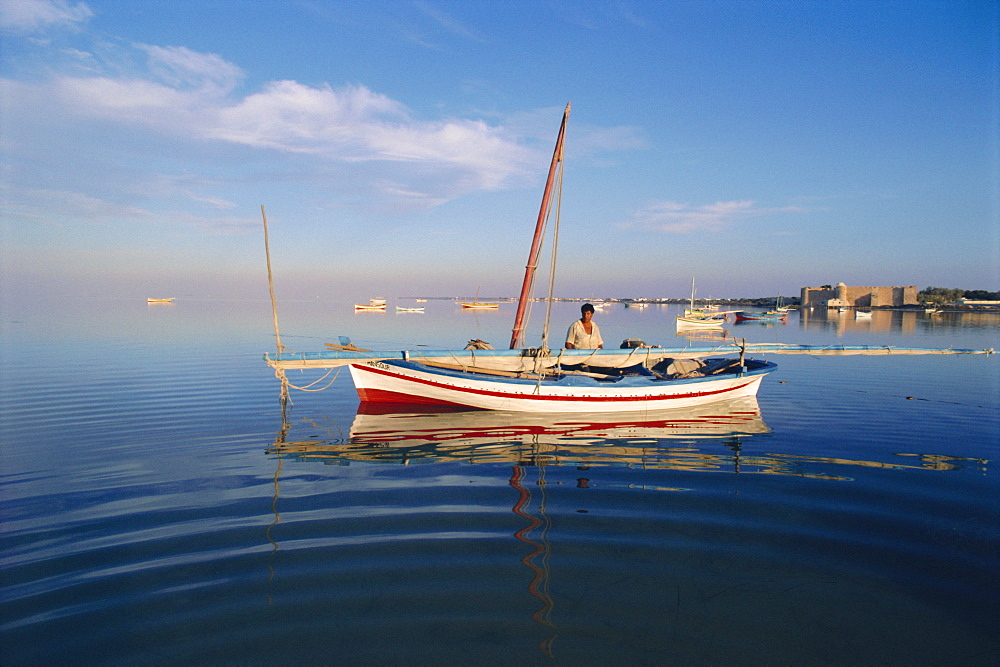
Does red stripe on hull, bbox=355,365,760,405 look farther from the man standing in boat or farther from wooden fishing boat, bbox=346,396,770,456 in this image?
the man standing in boat

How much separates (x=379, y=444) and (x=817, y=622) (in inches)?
353

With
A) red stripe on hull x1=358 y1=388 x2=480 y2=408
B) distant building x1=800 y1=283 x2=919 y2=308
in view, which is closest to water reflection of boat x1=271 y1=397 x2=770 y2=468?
red stripe on hull x1=358 y1=388 x2=480 y2=408

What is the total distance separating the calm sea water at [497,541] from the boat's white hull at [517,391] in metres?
0.56

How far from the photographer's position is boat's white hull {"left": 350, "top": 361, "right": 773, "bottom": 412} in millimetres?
13969

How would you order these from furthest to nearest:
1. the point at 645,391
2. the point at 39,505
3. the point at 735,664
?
the point at 645,391, the point at 39,505, the point at 735,664

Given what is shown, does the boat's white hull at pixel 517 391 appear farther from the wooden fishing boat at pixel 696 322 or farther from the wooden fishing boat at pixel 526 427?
the wooden fishing boat at pixel 696 322

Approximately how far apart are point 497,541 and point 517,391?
737cm

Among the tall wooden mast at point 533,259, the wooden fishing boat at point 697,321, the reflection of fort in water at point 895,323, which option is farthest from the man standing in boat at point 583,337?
the wooden fishing boat at point 697,321

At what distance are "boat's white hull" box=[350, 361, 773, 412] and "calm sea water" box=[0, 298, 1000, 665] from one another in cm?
56

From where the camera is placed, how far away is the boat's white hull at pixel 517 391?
13969 mm

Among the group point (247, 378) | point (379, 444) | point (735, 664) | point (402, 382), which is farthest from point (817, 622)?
point (247, 378)

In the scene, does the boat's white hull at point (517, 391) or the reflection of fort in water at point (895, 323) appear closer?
the boat's white hull at point (517, 391)

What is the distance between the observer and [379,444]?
39.2 ft

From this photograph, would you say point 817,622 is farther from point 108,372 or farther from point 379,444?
point 108,372
